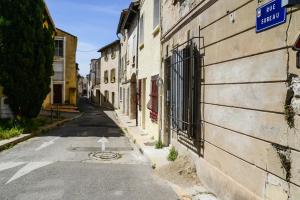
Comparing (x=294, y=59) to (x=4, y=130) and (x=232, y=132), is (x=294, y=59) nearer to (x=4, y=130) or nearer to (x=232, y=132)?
(x=232, y=132)

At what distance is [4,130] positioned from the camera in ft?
47.1

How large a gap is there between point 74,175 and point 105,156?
253cm

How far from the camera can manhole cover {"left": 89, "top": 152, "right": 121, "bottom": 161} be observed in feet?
34.1

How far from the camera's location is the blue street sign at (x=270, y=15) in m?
4.19

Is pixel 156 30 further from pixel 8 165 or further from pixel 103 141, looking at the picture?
pixel 8 165

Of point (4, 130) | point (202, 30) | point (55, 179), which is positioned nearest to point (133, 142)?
point (4, 130)

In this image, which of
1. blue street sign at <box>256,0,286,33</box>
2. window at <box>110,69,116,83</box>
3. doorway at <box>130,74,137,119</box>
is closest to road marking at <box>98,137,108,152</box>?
blue street sign at <box>256,0,286,33</box>

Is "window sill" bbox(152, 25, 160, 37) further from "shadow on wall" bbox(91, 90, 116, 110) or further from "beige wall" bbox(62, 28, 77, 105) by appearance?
"shadow on wall" bbox(91, 90, 116, 110)

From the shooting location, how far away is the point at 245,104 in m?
5.18

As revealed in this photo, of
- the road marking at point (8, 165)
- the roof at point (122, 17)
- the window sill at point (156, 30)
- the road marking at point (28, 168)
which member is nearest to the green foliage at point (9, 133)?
the road marking at point (8, 165)

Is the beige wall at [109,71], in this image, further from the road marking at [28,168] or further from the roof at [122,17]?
the road marking at [28,168]

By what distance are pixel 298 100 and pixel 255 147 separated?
3.69ft

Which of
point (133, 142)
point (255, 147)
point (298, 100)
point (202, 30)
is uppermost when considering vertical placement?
point (202, 30)

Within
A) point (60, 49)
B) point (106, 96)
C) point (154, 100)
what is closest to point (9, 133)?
point (154, 100)
